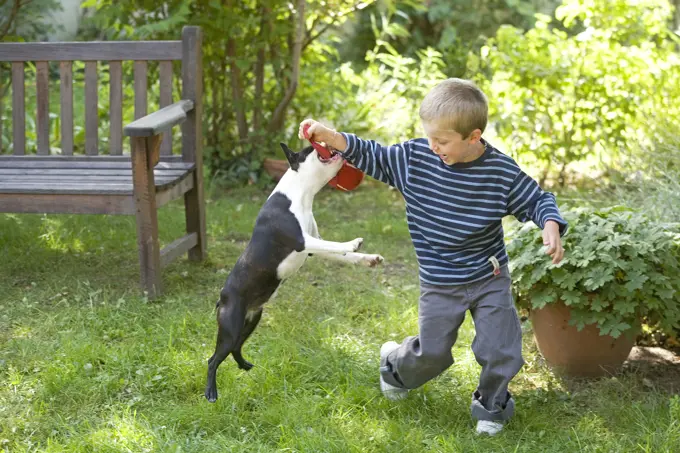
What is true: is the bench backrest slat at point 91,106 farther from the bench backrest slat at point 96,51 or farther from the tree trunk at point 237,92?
the tree trunk at point 237,92

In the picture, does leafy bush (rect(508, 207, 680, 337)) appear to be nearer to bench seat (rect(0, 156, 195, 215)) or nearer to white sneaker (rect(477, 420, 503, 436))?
white sneaker (rect(477, 420, 503, 436))

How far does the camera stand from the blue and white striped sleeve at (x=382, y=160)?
2637 mm

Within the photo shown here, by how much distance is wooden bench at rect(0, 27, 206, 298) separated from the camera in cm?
396

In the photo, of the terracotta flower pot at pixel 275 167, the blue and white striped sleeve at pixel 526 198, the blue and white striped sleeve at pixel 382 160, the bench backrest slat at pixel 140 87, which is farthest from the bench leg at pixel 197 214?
the blue and white striped sleeve at pixel 526 198

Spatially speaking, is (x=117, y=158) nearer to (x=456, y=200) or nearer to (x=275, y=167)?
(x=275, y=167)

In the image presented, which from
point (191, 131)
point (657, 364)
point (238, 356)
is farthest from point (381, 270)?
point (238, 356)

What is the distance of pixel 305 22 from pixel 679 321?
14.9 feet

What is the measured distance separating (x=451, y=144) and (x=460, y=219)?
0.26 metres

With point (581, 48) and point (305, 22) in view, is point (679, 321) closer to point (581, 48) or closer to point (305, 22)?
point (581, 48)

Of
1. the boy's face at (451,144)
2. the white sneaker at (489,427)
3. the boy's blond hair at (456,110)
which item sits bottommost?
the white sneaker at (489,427)

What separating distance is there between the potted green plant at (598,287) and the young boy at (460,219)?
453 millimetres

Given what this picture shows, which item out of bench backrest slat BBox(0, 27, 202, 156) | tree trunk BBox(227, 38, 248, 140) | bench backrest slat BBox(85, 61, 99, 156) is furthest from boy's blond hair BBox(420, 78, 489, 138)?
tree trunk BBox(227, 38, 248, 140)

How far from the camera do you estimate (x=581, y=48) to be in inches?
249

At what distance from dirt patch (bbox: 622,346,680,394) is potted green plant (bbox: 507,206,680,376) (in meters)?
0.14
